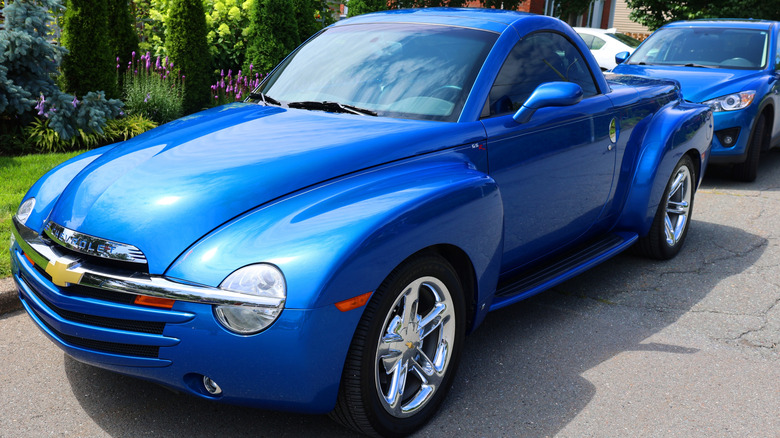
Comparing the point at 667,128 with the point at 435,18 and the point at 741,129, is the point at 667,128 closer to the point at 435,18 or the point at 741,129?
the point at 435,18

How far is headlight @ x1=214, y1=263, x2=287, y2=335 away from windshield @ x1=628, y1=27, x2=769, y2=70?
24.6 ft

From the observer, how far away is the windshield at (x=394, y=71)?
3590mm

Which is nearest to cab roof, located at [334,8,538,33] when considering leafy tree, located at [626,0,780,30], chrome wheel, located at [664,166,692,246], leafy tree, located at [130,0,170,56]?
chrome wheel, located at [664,166,692,246]

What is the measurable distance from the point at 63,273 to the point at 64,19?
5880 mm

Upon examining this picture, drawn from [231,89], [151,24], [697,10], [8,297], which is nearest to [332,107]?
[8,297]

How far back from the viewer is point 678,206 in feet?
17.3

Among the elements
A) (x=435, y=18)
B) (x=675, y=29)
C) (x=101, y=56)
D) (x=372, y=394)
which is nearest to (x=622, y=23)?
(x=675, y=29)

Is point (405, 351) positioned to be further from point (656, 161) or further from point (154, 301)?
point (656, 161)

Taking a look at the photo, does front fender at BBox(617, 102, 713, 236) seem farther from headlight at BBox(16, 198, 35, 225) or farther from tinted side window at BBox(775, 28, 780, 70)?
tinted side window at BBox(775, 28, 780, 70)

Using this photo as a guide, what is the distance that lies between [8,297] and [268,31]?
6844 millimetres

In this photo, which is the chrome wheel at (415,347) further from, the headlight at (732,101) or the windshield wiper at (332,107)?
the headlight at (732,101)

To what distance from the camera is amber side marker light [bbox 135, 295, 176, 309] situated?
2490mm

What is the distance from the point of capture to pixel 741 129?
7.80 m

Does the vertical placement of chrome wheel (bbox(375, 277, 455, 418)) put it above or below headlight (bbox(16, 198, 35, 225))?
below
